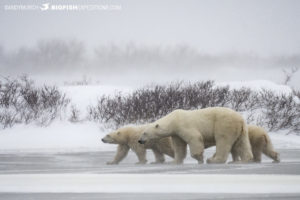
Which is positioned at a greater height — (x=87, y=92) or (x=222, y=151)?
(x=87, y=92)

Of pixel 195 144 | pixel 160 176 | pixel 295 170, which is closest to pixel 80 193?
pixel 160 176

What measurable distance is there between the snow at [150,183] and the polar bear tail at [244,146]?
9.99 ft

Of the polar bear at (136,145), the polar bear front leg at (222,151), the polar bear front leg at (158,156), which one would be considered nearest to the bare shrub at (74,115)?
the polar bear at (136,145)

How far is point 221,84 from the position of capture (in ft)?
92.8

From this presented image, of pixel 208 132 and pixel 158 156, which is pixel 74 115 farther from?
pixel 208 132

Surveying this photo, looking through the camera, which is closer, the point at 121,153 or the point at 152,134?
the point at 152,134

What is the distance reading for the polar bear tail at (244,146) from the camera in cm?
1003

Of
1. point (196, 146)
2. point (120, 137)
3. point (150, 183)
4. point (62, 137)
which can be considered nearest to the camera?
point (150, 183)

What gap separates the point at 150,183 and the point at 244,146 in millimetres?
4000

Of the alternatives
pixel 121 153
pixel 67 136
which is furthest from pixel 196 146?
pixel 67 136

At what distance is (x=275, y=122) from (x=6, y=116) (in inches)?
471

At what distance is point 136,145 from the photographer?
37.2 ft

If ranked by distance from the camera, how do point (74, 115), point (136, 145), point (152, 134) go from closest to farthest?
point (152, 134) < point (136, 145) < point (74, 115)

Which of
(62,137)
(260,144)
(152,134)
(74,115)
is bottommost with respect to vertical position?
(62,137)
